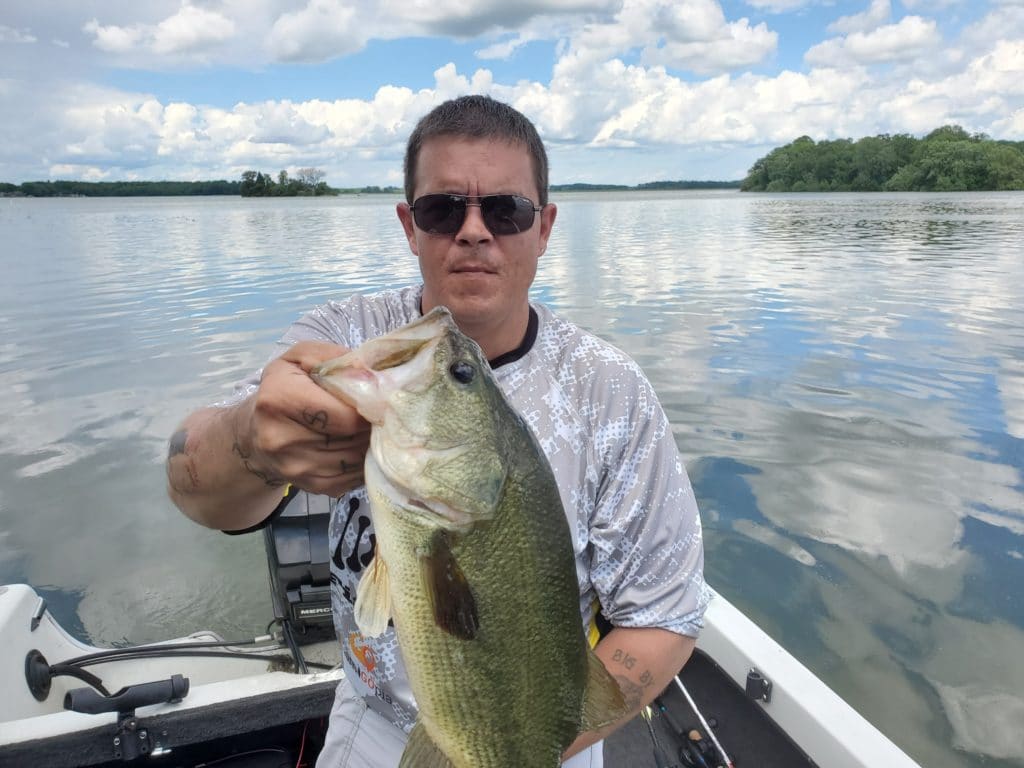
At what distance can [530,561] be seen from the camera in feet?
5.42

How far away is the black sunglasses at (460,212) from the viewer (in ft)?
7.41

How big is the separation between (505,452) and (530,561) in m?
0.27

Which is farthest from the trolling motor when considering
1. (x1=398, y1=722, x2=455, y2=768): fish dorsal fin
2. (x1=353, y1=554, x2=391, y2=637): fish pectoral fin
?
(x1=353, y1=554, x2=391, y2=637): fish pectoral fin

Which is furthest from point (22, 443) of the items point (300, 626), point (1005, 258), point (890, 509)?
point (1005, 258)

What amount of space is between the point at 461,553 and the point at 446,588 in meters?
0.09

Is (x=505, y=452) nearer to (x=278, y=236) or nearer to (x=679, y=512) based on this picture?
(x=679, y=512)

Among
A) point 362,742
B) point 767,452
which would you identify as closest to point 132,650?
point 362,742

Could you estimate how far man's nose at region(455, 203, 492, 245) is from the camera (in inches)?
88.0

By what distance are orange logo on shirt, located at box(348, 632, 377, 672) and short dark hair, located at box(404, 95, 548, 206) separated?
1509 millimetres

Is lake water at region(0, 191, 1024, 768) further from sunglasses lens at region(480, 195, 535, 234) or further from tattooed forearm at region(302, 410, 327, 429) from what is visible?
tattooed forearm at region(302, 410, 327, 429)

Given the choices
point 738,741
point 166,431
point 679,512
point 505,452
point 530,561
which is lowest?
point 166,431

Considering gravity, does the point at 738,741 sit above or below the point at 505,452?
below

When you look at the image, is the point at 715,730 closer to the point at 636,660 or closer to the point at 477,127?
the point at 636,660

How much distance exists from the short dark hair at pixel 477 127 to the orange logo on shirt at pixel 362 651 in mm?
1509
